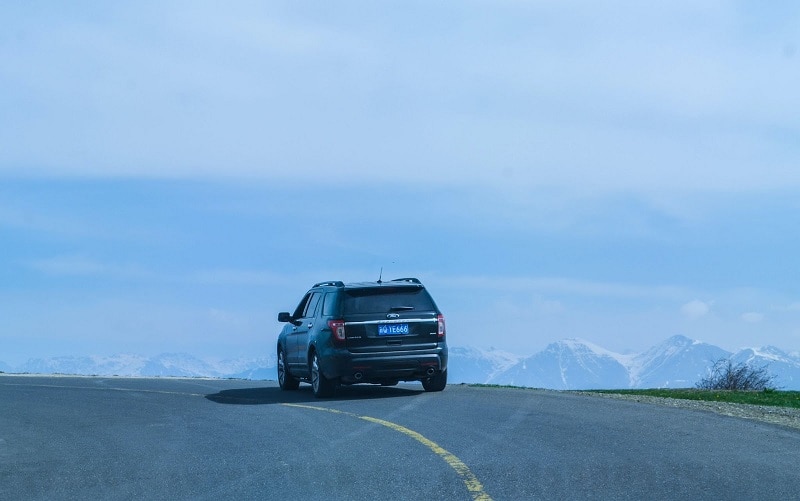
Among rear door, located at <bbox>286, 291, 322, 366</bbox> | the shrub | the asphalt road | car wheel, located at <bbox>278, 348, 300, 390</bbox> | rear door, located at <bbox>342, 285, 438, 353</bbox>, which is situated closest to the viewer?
the asphalt road

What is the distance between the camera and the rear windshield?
17734 mm

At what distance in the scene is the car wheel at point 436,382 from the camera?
18.3 meters

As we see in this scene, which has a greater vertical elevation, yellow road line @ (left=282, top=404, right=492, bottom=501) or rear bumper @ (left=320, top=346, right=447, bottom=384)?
rear bumper @ (left=320, top=346, right=447, bottom=384)

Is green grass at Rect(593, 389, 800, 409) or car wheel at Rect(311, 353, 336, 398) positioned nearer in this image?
car wheel at Rect(311, 353, 336, 398)

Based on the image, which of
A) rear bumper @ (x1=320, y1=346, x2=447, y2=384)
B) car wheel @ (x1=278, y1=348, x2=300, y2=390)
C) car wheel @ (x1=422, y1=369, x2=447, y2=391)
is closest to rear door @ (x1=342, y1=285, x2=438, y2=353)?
rear bumper @ (x1=320, y1=346, x2=447, y2=384)

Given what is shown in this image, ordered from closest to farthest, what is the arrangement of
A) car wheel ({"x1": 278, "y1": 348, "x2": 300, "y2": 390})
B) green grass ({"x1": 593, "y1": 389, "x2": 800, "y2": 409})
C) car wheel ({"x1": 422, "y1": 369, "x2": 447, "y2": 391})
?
car wheel ({"x1": 422, "y1": 369, "x2": 447, "y2": 391}) < green grass ({"x1": 593, "y1": 389, "x2": 800, "y2": 409}) < car wheel ({"x1": 278, "y1": 348, "x2": 300, "y2": 390})

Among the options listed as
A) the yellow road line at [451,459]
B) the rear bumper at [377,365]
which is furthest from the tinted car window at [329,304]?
the yellow road line at [451,459]

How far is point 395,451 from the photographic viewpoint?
10625mm

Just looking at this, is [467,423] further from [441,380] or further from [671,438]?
[441,380]

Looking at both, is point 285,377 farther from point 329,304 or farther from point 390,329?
point 390,329

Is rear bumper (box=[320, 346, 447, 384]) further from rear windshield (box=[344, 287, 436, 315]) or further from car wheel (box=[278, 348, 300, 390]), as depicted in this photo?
car wheel (box=[278, 348, 300, 390])

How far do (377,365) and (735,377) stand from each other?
44.1 ft

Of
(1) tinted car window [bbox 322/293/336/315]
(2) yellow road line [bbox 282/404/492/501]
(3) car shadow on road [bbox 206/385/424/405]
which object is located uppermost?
(1) tinted car window [bbox 322/293/336/315]

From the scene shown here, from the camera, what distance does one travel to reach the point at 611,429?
1240cm
